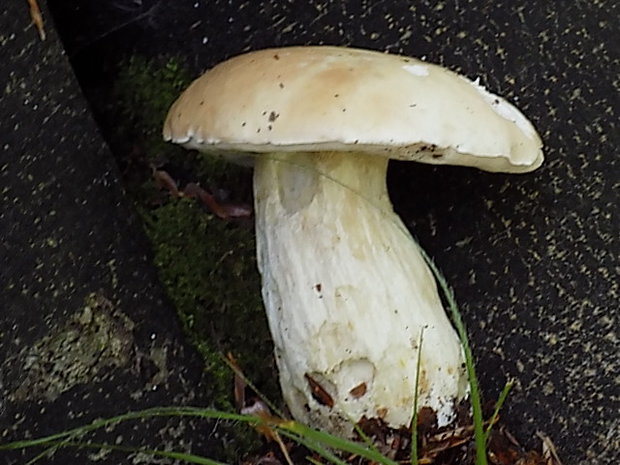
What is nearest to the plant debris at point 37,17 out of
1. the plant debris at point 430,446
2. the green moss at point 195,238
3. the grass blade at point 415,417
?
the green moss at point 195,238

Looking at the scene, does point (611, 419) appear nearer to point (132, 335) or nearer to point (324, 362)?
point (324, 362)

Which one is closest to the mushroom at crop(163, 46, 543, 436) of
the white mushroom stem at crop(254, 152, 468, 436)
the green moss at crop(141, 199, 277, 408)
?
the white mushroom stem at crop(254, 152, 468, 436)

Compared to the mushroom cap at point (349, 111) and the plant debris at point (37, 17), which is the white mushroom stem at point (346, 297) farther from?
the plant debris at point (37, 17)

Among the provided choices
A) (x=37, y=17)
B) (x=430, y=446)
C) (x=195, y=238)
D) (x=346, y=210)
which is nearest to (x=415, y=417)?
(x=430, y=446)

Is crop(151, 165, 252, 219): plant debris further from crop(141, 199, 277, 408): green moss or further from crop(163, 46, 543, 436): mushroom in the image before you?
crop(163, 46, 543, 436): mushroom

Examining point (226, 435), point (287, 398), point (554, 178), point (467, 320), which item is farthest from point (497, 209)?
point (226, 435)

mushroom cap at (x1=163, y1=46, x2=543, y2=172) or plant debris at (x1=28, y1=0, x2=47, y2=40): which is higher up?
plant debris at (x1=28, y1=0, x2=47, y2=40)
